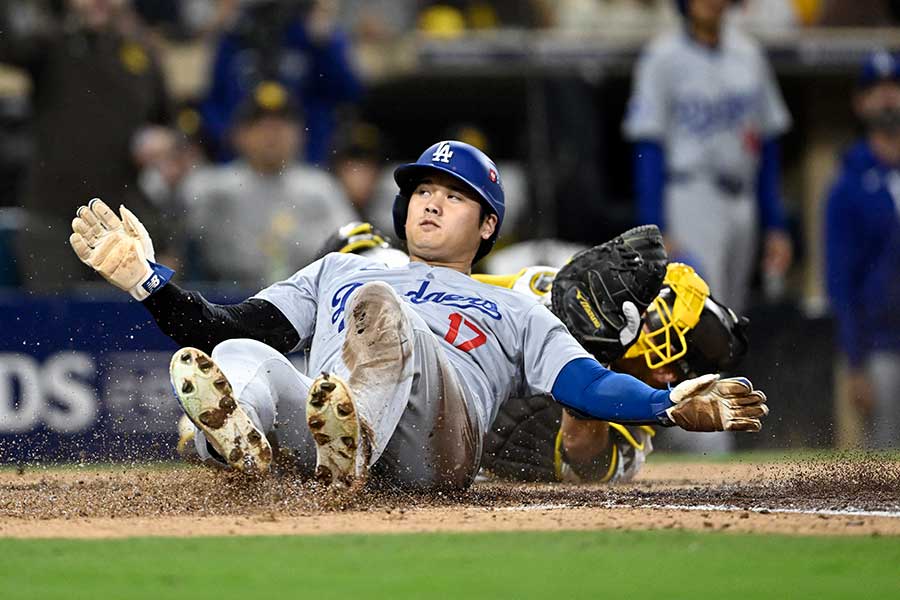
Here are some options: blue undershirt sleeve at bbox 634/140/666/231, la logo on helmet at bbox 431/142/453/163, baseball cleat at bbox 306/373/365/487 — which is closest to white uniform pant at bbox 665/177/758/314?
blue undershirt sleeve at bbox 634/140/666/231

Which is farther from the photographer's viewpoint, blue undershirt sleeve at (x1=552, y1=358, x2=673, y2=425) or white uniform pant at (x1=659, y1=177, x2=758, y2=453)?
white uniform pant at (x1=659, y1=177, x2=758, y2=453)

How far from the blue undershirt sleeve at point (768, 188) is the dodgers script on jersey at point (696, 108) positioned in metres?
0.13

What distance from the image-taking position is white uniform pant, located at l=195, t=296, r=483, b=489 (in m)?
4.75

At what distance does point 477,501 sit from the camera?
5.07m

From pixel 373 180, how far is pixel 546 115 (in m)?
1.41

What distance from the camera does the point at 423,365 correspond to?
15.8ft

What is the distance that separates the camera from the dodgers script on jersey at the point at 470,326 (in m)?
5.12

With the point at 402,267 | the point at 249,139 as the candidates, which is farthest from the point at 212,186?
the point at 402,267

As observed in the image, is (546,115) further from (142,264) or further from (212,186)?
(142,264)

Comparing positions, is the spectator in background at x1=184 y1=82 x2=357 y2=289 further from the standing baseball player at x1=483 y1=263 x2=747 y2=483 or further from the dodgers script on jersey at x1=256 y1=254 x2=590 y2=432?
the dodgers script on jersey at x1=256 y1=254 x2=590 y2=432

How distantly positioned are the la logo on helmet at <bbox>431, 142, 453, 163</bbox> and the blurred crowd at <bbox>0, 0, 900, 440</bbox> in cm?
369

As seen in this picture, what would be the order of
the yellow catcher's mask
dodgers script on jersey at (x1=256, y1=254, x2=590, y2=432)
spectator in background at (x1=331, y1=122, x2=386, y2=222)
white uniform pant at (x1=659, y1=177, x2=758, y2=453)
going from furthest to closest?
spectator in background at (x1=331, y1=122, x2=386, y2=222) < white uniform pant at (x1=659, y1=177, x2=758, y2=453) < the yellow catcher's mask < dodgers script on jersey at (x1=256, y1=254, x2=590, y2=432)

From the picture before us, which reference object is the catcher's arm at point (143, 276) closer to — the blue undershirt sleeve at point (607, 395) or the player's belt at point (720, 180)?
the blue undershirt sleeve at point (607, 395)

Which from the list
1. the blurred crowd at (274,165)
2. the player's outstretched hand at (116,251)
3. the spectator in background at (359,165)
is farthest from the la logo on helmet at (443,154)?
the spectator in background at (359,165)
